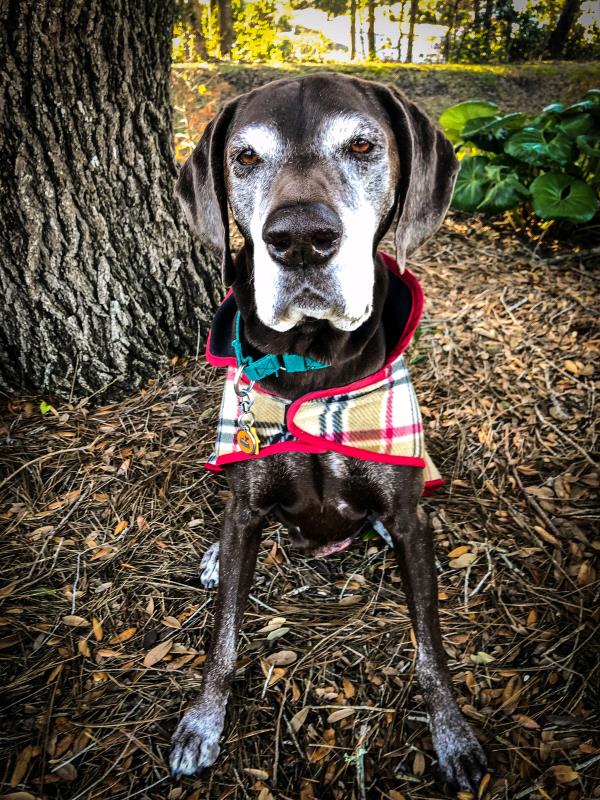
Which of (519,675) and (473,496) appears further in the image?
(473,496)

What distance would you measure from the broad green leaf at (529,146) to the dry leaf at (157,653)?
13.2 feet

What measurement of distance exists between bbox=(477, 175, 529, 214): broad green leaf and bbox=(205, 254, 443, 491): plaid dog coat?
257 cm

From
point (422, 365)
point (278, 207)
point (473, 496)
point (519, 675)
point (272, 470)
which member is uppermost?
point (278, 207)

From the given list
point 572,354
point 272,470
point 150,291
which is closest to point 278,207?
point 272,470

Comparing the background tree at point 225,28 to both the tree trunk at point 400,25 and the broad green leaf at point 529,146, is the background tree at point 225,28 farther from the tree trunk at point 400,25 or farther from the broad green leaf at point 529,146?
the broad green leaf at point 529,146

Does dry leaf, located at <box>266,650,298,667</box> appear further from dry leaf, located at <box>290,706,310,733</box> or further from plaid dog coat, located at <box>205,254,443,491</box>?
plaid dog coat, located at <box>205,254,443,491</box>

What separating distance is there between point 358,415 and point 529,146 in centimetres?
314

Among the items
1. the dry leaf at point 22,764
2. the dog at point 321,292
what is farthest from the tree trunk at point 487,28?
the dry leaf at point 22,764

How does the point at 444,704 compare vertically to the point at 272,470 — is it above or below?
below

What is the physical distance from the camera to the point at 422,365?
11.8ft

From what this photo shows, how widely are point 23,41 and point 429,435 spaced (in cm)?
288

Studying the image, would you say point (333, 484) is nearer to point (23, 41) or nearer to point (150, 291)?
point (150, 291)

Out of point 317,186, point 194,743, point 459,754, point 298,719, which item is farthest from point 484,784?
point 317,186

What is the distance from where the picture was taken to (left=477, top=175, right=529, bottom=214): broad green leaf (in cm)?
422
